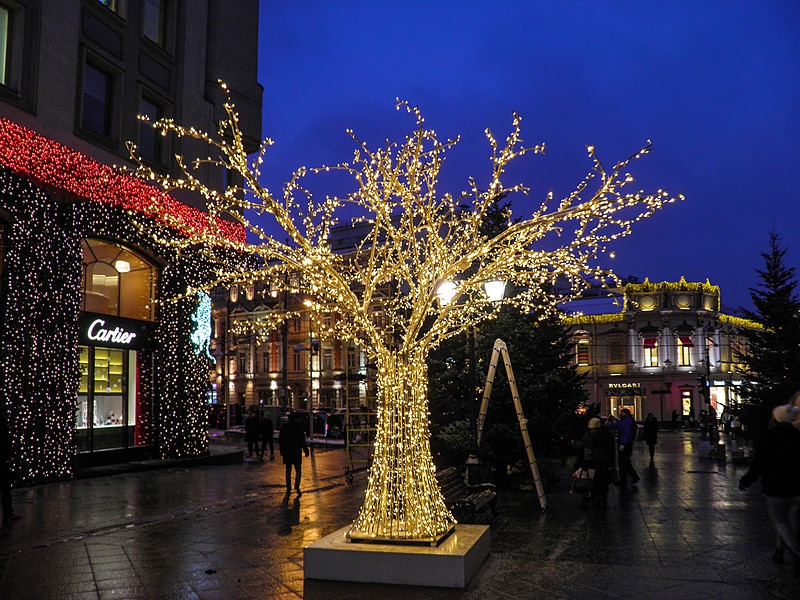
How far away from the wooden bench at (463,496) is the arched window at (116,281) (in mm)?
10822

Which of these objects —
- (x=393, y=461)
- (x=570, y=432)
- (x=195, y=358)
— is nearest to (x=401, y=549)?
(x=393, y=461)

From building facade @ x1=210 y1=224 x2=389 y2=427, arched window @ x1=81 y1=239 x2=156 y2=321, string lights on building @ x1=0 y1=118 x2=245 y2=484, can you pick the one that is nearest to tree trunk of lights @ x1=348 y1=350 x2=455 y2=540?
string lights on building @ x1=0 y1=118 x2=245 y2=484

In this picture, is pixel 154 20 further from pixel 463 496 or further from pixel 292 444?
pixel 463 496

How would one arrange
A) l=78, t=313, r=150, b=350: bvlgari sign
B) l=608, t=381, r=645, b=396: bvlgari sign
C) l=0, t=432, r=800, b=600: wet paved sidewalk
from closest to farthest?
1. l=0, t=432, r=800, b=600: wet paved sidewalk
2. l=78, t=313, r=150, b=350: bvlgari sign
3. l=608, t=381, r=645, b=396: bvlgari sign

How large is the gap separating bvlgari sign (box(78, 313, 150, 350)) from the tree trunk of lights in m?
11.6

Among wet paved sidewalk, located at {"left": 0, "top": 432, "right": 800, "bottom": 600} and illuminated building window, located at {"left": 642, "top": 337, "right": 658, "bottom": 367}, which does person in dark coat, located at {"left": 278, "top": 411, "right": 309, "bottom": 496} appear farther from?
illuminated building window, located at {"left": 642, "top": 337, "right": 658, "bottom": 367}

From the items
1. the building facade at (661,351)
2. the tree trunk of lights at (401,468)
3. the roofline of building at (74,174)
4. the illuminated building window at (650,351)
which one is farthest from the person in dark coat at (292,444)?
the illuminated building window at (650,351)

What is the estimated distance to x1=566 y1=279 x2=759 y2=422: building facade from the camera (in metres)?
53.5

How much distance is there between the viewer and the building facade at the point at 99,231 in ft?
49.2

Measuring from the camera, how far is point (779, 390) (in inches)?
853

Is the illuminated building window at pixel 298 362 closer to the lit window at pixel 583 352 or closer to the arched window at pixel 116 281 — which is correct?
the lit window at pixel 583 352

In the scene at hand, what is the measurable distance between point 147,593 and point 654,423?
1887 cm

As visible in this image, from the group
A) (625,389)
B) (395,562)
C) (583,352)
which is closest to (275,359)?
(583,352)

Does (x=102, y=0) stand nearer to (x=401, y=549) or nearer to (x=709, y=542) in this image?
(x=401, y=549)
